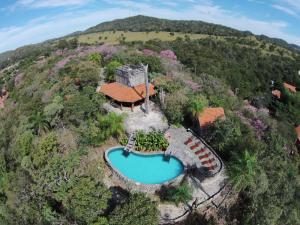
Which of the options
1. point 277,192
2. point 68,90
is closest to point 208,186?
point 277,192

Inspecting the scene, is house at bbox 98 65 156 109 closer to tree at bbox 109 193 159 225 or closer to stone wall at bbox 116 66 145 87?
stone wall at bbox 116 66 145 87

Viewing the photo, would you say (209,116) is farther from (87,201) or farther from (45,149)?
(87,201)

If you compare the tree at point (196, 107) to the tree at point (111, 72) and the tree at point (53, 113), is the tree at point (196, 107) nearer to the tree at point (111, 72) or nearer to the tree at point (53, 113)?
the tree at point (111, 72)

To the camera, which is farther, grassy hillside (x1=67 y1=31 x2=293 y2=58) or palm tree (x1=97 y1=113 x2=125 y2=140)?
grassy hillside (x1=67 y1=31 x2=293 y2=58)

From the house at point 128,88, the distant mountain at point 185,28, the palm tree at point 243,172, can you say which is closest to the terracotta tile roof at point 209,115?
the house at point 128,88

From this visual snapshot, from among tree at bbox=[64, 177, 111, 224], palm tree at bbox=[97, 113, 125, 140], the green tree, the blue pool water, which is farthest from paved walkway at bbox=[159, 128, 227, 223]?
the green tree

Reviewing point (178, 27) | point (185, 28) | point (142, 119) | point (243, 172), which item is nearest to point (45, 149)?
point (142, 119)

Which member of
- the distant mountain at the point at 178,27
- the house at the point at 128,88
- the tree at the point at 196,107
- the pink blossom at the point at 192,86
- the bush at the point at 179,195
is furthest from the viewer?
the distant mountain at the point at 178,27

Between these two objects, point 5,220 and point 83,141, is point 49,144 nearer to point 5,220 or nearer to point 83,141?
point 83,141
